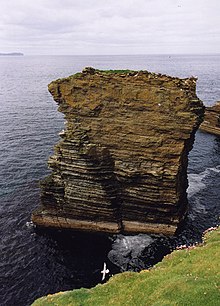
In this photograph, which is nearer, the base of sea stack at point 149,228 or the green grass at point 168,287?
the green grass at point 168,287

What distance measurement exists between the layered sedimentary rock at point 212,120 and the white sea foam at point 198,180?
2550 cm

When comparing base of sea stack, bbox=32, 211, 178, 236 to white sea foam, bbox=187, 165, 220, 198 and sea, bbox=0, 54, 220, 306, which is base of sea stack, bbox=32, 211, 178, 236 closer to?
sea, bbox=0, 54, 220, 306

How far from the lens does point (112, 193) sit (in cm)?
4228

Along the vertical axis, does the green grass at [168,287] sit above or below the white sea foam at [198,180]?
above

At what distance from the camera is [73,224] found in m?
44.7

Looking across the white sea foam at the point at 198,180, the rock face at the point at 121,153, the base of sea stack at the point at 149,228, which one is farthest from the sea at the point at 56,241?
the rock face at the point at 121,153

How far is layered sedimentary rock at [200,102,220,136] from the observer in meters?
85.8

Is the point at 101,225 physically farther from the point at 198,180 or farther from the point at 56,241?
the point at 198,180

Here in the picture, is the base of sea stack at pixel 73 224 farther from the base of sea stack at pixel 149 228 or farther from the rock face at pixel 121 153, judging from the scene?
the base of sea stack at pixel 149 228

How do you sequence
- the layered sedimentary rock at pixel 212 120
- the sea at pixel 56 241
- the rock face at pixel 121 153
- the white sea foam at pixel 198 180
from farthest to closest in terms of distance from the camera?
1. the layered sedimentary rock at pixel 212 120
2. the white sea foam at pixel 198 180
3. the rock face at pixel 121 153
4. the sea at pixel 56 241

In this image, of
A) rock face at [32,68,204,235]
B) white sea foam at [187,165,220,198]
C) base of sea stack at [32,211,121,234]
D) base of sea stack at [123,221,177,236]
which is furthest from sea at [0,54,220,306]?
rock face at [32,68,204,235]

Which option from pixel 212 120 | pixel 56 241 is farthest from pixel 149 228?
pixel 212 120

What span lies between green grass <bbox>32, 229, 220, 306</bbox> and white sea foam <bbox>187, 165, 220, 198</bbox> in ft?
84.2

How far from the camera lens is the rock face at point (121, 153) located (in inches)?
1476
